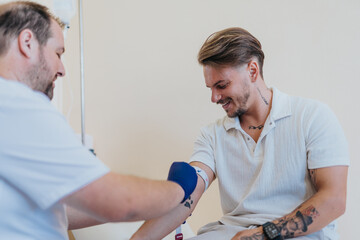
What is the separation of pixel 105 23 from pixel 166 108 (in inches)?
30.6

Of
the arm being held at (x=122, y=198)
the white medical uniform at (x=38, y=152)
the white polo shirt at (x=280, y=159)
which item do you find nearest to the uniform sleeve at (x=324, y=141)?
the white polo shirt at (x=280, y=159)

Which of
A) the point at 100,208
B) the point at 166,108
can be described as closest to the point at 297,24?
the point at 166,108

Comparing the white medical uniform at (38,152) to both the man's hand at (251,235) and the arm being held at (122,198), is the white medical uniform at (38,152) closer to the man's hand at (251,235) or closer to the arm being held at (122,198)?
the arm being held at (122,198)

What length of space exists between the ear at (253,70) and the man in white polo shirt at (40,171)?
2.28ft

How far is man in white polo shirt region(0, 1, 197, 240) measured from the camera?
715mm

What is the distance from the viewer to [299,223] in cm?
116

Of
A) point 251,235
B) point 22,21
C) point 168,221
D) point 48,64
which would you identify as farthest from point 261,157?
point 22,21

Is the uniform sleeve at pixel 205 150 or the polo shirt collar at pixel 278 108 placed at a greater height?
the polo shirt collar at pixel 278 108

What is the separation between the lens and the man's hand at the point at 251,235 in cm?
117

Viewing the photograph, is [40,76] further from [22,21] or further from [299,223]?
[299,223]

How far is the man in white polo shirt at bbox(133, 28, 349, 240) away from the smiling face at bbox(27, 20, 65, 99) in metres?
0.62

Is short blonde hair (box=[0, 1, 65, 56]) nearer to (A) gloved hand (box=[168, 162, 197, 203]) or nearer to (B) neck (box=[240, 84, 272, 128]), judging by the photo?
(A) gloved hand (box=[168, 162, 197, 203])

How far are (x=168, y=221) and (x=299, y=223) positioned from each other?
49 cm

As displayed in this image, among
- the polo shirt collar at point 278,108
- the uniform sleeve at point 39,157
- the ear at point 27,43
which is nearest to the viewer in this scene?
the uniform sleeve at point 39,157
